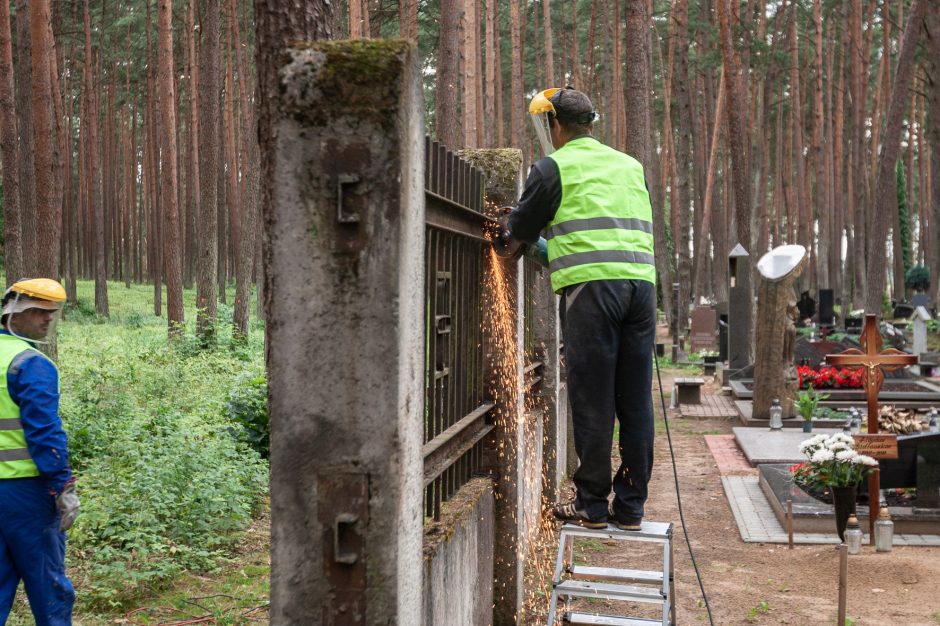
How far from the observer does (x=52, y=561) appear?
16.3 ft

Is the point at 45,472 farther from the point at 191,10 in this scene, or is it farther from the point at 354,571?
the point at 191,10

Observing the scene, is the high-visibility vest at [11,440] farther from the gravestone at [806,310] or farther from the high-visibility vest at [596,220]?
the gravestone at [806,310]

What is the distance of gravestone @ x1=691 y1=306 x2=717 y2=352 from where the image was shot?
25.1m

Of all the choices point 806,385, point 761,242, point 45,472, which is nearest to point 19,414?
point 45,472

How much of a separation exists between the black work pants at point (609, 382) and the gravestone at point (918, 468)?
4730 millimetres

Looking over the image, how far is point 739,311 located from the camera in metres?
19.6

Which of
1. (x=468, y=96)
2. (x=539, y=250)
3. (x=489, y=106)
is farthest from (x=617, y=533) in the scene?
(x=489, y=106)

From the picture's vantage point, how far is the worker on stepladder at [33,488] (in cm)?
486

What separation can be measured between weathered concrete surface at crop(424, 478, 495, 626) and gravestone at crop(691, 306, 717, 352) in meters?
20.5

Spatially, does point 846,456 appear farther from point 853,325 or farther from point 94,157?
point 94,157

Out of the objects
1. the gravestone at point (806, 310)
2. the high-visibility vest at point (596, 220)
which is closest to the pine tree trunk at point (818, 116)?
the gravestone at point (806, 310)

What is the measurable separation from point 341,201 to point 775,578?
18.8 ft

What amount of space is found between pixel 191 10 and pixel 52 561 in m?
29.7

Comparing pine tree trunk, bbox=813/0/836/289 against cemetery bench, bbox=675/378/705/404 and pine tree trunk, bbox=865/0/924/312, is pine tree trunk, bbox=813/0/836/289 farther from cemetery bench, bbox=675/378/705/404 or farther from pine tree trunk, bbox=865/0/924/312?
cemetery bench, bbox=675/378/705/404
